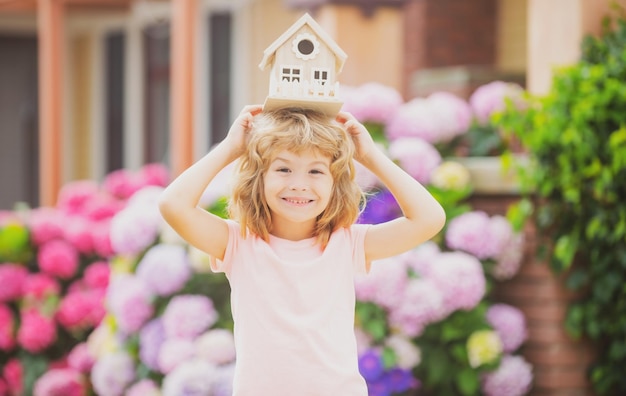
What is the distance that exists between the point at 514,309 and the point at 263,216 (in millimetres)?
2505

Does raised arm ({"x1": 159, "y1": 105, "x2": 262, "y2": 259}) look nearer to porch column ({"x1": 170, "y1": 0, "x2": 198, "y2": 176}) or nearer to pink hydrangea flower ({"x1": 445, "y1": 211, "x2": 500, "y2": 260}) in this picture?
pink hydrangea flower ({"x1": 445, "y1": 211, "x2": 500, "y2": 260})

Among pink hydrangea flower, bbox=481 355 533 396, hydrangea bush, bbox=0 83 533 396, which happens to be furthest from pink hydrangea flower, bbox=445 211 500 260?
pink hydrangea flower, bbox=481 355 533 396

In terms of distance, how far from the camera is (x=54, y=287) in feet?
20.7

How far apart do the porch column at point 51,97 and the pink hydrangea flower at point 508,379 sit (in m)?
4.93

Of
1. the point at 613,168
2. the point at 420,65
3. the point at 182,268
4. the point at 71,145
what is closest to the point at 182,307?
the point at 182,268

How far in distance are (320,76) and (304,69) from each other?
0.14 feet

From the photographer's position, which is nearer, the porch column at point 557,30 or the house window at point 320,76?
the house window at point 320,76

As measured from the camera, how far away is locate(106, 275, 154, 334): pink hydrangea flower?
5008 mm

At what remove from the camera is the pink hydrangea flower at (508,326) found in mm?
4727

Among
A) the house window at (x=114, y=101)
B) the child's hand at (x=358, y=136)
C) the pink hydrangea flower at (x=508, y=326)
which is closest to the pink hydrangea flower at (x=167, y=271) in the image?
the pink hydrangea flower at (x=508, y=326)

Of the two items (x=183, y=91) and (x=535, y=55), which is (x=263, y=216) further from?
(x=183, y=91)

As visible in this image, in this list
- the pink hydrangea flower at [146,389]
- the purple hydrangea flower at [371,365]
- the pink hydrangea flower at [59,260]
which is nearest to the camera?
the purple hydrangea flower at [371,365]

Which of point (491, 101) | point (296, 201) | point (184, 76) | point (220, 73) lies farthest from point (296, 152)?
point (220, 73)

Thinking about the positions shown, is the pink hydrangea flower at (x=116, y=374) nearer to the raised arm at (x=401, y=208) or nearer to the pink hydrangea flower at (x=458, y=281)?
the pink hydrangea flower at (x=458, y=281)
